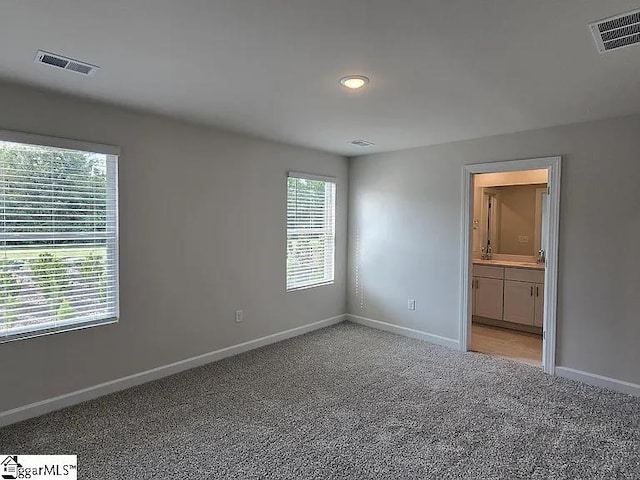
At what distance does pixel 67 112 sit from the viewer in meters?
3.01

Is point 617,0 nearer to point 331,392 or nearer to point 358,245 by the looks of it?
point 331,392

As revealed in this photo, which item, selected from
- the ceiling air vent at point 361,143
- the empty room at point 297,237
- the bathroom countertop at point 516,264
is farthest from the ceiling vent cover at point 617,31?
the bathroom countertop at point 516,264

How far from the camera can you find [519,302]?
5266 mm

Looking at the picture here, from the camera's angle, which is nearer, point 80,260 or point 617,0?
point 617,0

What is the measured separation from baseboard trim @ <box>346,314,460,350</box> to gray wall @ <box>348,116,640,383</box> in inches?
2.5

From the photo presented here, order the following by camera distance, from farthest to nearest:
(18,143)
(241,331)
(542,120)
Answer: (241,331), (542,120), (18,143)

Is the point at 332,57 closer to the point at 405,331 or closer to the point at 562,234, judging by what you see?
the point at 562,234

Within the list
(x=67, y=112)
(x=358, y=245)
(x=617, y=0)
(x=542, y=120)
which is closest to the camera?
(x=617, y=0)

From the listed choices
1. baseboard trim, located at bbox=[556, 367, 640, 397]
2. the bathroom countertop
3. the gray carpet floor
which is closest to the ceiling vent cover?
the gray carpet floor

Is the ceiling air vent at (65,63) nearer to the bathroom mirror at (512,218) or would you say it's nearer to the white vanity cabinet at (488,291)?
the white vanity cabinet at (488,291)

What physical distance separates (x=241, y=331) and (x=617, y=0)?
3.95 m

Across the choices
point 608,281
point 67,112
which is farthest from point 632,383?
point 67,112

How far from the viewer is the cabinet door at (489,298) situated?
547 cm

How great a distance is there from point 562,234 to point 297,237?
9.30 ft
